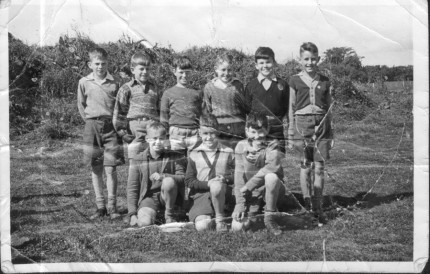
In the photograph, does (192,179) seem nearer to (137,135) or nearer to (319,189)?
(137,135)

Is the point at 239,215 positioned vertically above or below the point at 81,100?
below

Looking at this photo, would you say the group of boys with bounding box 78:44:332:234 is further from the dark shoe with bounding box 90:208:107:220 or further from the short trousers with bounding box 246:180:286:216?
the dark shoe with bounding box 90:208:107:220

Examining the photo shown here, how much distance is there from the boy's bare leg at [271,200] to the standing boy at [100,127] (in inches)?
21.2

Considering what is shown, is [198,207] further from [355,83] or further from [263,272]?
[355,83]

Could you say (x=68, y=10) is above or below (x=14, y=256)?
above

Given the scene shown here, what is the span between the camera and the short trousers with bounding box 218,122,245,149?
1934 mm

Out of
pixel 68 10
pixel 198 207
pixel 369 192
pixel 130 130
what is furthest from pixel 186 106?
pixel 369 192

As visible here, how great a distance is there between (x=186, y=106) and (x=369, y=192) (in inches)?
29.5

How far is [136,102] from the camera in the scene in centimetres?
195

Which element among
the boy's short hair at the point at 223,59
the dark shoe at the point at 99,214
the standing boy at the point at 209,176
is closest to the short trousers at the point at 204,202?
the standing boy at the point at 209,176

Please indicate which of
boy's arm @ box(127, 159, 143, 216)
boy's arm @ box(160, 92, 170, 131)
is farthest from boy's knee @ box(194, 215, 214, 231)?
boy's arm @ box(160, 92, 170, 131)

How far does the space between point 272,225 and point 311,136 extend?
13.7 inches

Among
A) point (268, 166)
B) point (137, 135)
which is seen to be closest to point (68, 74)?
point (137, 135)

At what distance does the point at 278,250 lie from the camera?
195 centimetres
